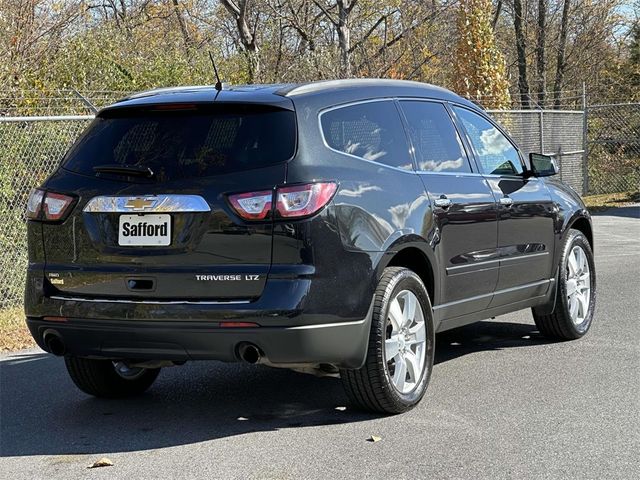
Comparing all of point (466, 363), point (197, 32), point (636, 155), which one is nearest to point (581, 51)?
point (197, 32)

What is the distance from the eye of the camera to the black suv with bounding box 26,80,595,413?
17.5ft

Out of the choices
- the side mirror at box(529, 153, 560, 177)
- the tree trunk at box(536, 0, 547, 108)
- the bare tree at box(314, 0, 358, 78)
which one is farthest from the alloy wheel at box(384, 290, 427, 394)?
the tree trunk at box(536, 0, 547, 108)

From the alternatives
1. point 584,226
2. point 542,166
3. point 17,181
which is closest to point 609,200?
point 584,226

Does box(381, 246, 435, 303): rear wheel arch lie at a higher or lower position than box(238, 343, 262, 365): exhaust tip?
higher

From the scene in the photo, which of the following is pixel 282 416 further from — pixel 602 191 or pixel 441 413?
pixel 602 191

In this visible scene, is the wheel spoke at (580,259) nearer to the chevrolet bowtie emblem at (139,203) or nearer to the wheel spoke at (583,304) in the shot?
the wheel spoke at (583,304)

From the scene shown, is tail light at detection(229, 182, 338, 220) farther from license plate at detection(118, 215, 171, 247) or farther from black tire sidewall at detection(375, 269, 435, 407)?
black tire sidewall at detection(375, 269, 435, 407)

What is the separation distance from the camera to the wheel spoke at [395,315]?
19.3 ft

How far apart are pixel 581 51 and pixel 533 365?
3536 centimetres

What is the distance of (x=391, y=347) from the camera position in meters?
5.83

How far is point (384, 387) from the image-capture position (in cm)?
571

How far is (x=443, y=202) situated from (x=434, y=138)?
527mm

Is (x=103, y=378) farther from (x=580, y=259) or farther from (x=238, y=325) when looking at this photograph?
(x=580, y=259)

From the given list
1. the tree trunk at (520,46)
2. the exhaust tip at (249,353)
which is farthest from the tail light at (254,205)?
the tree trunk at (520,46)
